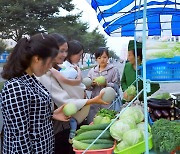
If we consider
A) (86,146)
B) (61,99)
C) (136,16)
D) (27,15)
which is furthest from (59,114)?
(27,15)

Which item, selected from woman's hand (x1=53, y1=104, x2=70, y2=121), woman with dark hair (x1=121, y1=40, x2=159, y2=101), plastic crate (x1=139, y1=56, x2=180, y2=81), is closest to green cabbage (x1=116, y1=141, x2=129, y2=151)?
plastic crate (x1=139, y1=56, x2=180, y2=81)

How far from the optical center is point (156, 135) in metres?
1.92

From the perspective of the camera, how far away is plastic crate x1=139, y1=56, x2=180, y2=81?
1975 millimetres

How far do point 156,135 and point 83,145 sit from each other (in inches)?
20.0

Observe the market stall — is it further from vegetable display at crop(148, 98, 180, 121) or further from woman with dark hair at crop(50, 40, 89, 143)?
vegetable display at crop(148, 98, 180, 121)

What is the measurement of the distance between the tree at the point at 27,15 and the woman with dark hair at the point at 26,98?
73.2 ft

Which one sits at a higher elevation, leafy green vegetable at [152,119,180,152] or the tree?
the tree

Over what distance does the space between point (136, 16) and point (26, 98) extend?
173 cm

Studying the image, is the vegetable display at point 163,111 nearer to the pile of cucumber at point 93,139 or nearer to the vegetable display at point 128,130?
the vegetable display at point 128,130

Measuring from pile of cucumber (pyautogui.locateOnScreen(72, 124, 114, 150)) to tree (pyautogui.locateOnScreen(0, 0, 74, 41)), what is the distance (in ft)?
73.1

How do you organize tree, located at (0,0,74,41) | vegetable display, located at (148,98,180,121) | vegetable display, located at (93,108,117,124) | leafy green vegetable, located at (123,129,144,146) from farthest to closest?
tree, located at (0,0,74,41) → vegetable display, located at (148,98,180,121) → vegetable display, located at (93,108,117,124) → leafy green vegetable, located at (123,129,144,146)

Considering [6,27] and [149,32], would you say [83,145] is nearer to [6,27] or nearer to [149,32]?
[149,32]

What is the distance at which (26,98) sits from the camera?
180cm

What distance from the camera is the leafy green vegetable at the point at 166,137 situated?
1852mm
